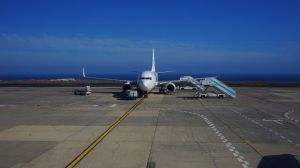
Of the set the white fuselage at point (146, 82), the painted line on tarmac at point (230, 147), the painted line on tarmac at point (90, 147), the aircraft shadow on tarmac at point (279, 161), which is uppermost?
the white fuselage at point (146, 82)

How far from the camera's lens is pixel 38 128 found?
1766 cm

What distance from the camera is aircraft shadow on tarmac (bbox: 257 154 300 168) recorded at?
10.6 metres

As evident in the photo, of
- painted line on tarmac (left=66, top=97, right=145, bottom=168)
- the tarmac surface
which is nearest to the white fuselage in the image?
the tarmac surface

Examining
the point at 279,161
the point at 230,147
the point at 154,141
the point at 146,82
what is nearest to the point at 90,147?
the point at 154,141

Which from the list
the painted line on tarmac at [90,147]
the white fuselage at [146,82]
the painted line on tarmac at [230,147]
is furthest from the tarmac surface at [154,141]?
the white fuselage at [146,82]

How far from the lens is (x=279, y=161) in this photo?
11.1 meters

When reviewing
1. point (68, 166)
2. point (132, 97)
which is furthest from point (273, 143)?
point (132, 97)

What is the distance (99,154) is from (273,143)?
347 inches

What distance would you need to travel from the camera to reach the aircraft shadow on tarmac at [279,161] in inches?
418

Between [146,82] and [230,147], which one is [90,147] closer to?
[230,147]

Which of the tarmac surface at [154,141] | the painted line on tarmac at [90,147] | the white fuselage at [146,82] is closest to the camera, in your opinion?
the painted line on tarmac at [90,147]

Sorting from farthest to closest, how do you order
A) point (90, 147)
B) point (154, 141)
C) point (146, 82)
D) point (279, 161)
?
point (146, 82) → point (154, 141) → point (90, 147) → point (279, 161)

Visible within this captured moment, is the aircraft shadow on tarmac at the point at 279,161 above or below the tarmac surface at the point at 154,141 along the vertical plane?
below

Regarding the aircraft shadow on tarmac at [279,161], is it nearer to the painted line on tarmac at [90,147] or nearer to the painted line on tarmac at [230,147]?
the painted line on tarmac at [230,147]
